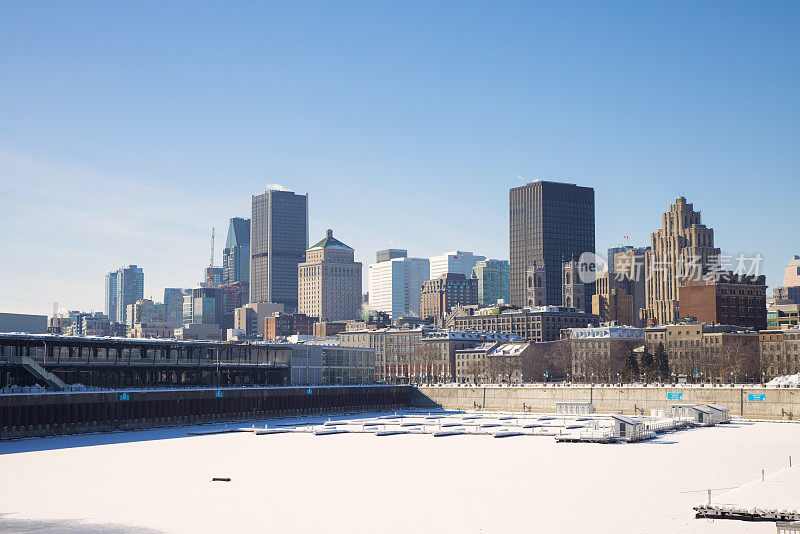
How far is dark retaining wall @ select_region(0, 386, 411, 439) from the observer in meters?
134

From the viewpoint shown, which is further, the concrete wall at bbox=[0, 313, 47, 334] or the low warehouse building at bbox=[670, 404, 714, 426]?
the concrete wall at bbox=[0, 313, 47, 334]

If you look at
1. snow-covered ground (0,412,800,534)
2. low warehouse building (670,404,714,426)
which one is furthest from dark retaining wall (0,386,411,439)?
low warehouse building (670,404,714,426)

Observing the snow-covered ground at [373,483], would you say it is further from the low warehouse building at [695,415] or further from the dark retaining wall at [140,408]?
the low warehouse building at [695,415]

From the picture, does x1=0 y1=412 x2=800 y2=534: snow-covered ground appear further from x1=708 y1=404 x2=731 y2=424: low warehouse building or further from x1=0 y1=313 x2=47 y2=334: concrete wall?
x1=0 y1=313 x2=47 y2=334: concrete wall

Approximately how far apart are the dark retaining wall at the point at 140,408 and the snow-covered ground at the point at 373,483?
6227 millimetres

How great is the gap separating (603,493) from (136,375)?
376 ft

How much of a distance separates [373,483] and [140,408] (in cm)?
7781

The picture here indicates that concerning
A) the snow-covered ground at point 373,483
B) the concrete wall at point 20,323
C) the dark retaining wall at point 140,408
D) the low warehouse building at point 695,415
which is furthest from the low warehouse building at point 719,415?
the concrete wall at point 20,323

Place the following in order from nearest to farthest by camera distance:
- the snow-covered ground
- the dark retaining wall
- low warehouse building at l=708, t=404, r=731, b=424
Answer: the snow-covered ground < the dark retaining wall < low warehouse building at l=708, t=404, r=731, b=424

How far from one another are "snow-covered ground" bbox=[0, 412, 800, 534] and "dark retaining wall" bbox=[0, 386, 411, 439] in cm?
623

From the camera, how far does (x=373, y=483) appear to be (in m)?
87.6

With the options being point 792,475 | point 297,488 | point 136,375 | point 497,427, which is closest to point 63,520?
point 297,488

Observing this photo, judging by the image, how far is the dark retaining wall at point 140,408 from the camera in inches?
5281

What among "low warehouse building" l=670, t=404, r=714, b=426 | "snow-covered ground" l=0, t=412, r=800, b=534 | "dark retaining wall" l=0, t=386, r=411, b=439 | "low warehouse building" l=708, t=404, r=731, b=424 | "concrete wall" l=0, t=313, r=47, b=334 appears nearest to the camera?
"snow-covered ground" l=0, t=412, r=800, b=534
